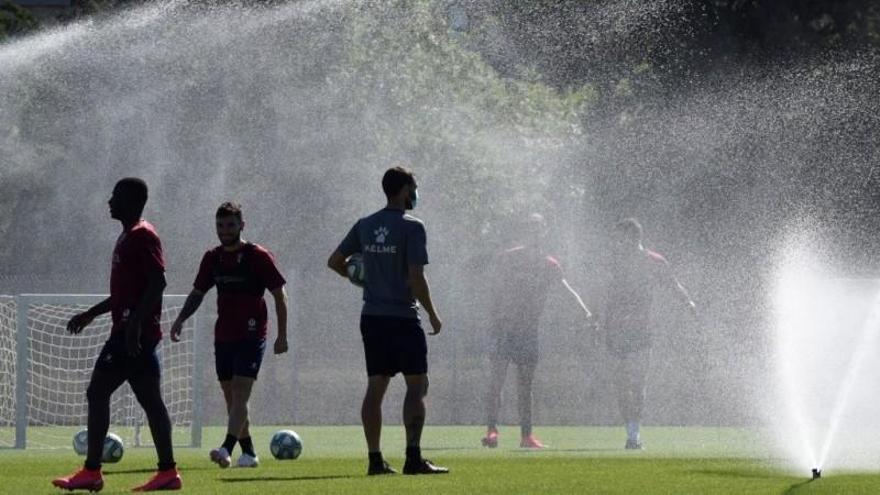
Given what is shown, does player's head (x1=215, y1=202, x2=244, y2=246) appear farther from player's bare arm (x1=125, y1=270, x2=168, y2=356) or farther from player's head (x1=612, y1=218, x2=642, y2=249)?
player's head (x1=612, y1=218, x2=642, y2=249)

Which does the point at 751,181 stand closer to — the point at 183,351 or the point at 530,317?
the point at 183,351

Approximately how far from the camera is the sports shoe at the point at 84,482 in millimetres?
12055

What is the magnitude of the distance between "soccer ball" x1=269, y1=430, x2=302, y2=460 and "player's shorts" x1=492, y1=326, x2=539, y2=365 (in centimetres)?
382

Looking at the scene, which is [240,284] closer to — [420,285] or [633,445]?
[420,285]

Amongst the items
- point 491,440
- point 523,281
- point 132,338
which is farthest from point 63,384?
point 132,338

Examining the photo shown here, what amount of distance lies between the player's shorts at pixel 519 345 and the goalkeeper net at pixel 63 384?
2846mm

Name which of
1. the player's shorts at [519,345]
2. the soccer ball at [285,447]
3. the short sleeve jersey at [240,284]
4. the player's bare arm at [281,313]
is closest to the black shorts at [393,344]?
the player's bare arm at [281,313]

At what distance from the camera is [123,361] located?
12.2 meters

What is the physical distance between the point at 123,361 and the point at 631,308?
8.13 meters

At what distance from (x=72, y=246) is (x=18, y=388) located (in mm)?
21326

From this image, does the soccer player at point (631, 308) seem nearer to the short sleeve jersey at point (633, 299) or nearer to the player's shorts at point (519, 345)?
the short sleeve jersey at point (633, 299)

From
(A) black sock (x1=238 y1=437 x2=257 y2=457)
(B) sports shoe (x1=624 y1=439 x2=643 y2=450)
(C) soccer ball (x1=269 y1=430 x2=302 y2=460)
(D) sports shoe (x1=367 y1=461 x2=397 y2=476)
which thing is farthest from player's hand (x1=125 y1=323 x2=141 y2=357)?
(B) sports shoe (x1=624 y1=439 x2=643 y2=450)

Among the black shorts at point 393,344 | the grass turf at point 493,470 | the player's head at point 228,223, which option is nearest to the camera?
the grass turf at point 493,470

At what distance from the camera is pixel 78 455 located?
16969mm
